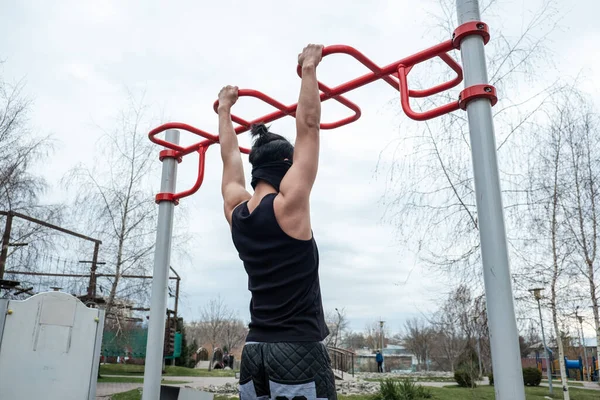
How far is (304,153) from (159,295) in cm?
208

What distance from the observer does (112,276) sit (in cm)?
1057

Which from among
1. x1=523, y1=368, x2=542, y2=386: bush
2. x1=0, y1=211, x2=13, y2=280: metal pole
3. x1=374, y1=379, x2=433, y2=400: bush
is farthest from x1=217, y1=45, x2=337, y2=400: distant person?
x1=523, y1=368, x2=542, y2=386: bush

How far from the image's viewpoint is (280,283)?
4.33 ft

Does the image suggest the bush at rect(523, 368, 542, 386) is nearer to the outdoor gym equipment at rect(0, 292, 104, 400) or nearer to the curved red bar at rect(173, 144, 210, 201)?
the outdoor gym equipment at rect(0, 292, 104, 400)

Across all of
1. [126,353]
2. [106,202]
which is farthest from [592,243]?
[126,353]

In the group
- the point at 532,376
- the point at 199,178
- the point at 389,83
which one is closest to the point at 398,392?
the point at 199,178

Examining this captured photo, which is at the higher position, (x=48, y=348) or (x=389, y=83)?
(x=389, y=83)

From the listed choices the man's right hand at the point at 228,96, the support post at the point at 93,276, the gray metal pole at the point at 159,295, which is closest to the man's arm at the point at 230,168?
Result: the man's right hand at the point at 228,96

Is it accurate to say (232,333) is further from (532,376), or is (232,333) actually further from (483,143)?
(483,143)

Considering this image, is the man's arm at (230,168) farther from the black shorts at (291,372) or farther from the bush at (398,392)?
the bush at (398,392)

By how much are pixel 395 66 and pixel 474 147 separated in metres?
0.62

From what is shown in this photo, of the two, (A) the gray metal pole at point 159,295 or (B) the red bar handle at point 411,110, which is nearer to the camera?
→ (B) the red bar handle at point 411,110

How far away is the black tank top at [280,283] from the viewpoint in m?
1.30

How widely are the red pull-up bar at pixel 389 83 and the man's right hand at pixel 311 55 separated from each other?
175 mm
